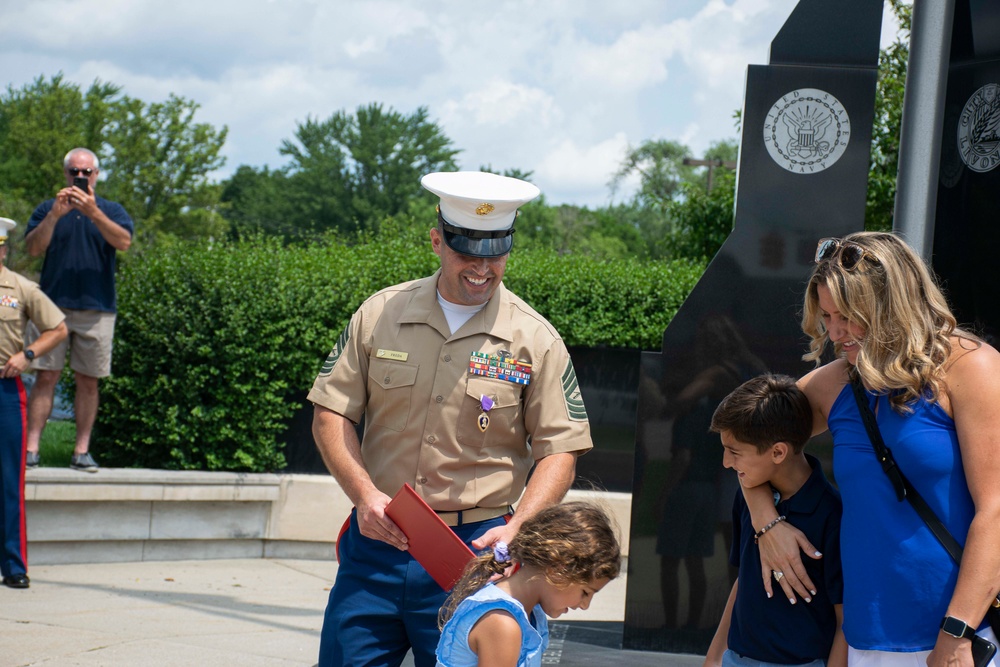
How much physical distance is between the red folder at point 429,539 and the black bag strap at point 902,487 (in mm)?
1030

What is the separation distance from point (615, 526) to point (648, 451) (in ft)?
8.53

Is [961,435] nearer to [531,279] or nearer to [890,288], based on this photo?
[890,288]

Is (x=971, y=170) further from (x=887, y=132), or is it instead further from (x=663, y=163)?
(x=663, y=163)

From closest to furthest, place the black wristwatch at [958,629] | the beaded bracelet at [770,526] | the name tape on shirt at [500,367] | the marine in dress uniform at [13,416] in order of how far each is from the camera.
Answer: the black wristwatch at [958,629], the beaded bracelet at [770,526], the name tape on shirt at [500,367], the marine in dress uniform at [13,416]

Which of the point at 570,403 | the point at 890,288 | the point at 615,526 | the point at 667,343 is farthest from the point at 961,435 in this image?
the point at 667,343

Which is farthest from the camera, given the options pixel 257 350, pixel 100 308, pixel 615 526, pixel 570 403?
pixel 257 350

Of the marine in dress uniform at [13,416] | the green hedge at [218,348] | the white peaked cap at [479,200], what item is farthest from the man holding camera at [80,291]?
the white peaked cap at [479,200]

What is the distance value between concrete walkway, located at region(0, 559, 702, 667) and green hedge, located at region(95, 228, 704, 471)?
2.95 ft

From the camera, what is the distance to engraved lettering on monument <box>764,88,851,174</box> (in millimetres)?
5066

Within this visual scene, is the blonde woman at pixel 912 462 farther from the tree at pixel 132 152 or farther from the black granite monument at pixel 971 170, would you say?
the tree at pixel 132 152

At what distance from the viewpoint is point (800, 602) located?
2.69m

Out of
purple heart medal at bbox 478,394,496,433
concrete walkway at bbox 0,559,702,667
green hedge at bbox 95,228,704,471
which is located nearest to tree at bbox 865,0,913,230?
green hedge at bbox 95,228,704,471

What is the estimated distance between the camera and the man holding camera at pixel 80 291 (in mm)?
7137

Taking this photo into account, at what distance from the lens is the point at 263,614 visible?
6211mm
